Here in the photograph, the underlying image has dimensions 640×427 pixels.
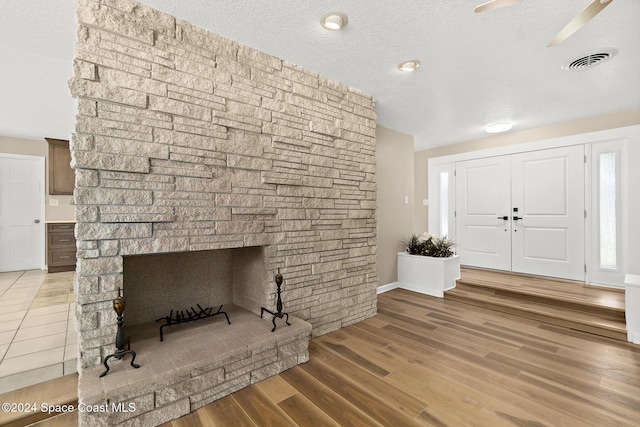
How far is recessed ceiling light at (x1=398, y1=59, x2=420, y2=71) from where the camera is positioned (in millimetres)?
2477

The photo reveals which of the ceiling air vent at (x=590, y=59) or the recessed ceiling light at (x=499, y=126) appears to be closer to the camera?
the ceiling air vent at (x=590, y=59)

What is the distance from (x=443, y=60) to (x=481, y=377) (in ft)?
8.29

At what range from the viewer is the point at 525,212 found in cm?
445

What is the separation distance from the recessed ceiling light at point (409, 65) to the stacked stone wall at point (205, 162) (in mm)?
613

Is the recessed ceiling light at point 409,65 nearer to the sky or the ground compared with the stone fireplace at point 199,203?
nearer to the sky

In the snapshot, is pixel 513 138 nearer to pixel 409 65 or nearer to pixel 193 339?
pixel 409 65

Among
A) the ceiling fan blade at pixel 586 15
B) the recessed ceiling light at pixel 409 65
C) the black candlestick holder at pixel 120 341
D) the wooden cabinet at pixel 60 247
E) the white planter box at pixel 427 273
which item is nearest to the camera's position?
the ceiling fan blade at pixel 586 15

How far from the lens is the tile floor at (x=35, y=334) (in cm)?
183

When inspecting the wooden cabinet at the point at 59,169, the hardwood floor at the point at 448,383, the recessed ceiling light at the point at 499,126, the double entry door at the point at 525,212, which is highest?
the recessed ceiling light at the point at 499,126

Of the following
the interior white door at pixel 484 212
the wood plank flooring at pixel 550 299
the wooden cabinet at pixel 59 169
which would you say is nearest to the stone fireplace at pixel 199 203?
the wood plank flooring at pixel 550 299

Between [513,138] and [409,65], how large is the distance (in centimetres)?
310

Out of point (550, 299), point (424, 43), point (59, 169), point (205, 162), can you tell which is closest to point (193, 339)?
point (205, 162)

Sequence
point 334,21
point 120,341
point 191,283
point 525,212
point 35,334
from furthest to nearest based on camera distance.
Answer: point 525,212, point 191,283, point 35,334, point 334,21, point 120,341

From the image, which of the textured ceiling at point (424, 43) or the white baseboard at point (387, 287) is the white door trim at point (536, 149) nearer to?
the textured ceiling at point (424, 43)
